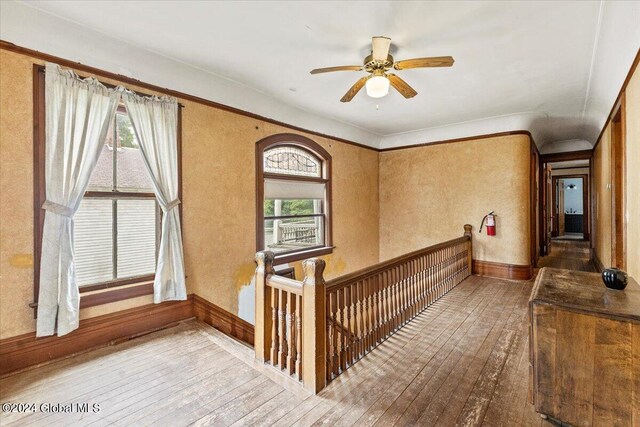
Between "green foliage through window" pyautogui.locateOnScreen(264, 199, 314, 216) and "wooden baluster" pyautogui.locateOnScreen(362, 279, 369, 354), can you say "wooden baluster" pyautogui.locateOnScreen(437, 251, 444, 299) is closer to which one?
"wooden baluster" pyautogui.locateOnScreen(362, 279, 369, 354)

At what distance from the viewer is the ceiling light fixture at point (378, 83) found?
286 cm

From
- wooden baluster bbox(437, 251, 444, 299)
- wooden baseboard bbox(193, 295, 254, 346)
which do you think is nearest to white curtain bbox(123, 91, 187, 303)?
wooden baseboard bbox(193, 295, 254, 346)

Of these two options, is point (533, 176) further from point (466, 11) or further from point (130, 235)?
point (130, 235)

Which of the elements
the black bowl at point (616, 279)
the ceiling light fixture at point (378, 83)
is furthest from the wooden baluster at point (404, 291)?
the ceiling light fixture at point (378, 83)

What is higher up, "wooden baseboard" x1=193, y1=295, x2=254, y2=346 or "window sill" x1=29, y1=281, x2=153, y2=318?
"window sill" x1=29, y1=281, x2=153, y2=318

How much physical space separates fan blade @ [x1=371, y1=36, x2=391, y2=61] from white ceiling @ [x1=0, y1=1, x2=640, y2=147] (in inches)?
4.0

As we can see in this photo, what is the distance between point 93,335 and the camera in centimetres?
274

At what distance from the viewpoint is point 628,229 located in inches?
117

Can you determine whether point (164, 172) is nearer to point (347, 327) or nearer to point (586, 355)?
point (347, 327)

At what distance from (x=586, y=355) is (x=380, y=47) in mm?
2680

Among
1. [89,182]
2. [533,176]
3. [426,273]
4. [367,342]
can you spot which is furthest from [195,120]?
[533,176]

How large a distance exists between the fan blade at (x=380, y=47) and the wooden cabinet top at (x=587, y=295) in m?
2.28

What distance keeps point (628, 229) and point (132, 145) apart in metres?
5.09

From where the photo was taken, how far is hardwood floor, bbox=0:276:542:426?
1902 mm
